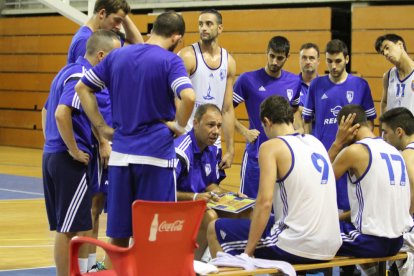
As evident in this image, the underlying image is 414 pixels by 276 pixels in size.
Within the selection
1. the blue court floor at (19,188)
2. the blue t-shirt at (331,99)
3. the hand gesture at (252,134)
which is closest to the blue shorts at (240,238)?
the hand gesture at (252,134)

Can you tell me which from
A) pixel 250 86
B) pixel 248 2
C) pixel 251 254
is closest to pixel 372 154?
pixel 251 254

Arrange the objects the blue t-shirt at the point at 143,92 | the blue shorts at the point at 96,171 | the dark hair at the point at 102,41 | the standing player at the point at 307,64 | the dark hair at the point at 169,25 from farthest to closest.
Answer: the standing player at the point at 307,64 < the blue shorts at the point at 96,171 < the dark hair at the point at 102,41 < the dark hair at the point at 169,25 < the blue t-shirt at the point at 143,92

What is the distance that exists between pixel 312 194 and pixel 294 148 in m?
0.30

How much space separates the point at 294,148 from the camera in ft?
17.1

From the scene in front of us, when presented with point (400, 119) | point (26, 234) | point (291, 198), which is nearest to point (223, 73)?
point (400, 119)

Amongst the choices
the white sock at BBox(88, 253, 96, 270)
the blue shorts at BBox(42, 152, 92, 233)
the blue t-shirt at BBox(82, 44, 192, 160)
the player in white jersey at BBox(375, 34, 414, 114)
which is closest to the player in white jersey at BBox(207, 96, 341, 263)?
the blue t-shirt at BBox(82, 44, 192, 160)

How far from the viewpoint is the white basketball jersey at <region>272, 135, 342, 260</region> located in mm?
5219

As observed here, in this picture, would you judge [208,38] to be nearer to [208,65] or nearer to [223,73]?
[208,65]

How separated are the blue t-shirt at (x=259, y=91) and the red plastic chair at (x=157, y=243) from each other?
362 centimetres

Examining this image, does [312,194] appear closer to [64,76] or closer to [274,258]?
[274,258]

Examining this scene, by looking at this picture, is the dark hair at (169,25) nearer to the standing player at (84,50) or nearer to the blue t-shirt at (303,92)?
the standing player at (84,50)

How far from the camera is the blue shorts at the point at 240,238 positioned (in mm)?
5383

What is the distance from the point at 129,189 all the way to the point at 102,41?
1.13 meters

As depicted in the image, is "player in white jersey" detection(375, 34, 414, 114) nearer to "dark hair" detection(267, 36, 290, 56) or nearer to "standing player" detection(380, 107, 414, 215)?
"dark hair" detection(267, 36, 290, 56)
